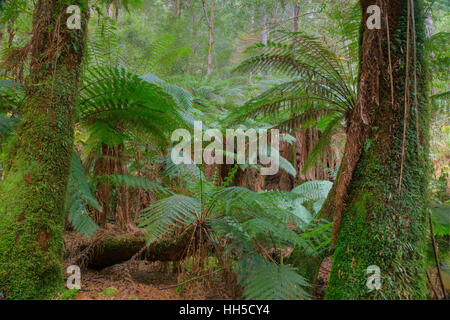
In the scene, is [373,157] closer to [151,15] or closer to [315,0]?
[315,0]

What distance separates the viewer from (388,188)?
1646 millimetres

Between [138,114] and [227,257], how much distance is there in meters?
1.53

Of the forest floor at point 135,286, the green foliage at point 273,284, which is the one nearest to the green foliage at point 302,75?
the green foliage at point 273,284

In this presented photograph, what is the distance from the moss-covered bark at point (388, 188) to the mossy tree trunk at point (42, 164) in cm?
176

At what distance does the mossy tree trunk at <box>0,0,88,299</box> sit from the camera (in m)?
1.58

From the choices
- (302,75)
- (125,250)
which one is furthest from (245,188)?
(302,75)

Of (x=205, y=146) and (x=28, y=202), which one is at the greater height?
(x=205, y=146)

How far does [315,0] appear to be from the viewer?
7.77 metres

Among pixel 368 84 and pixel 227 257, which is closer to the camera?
pixel 368 84

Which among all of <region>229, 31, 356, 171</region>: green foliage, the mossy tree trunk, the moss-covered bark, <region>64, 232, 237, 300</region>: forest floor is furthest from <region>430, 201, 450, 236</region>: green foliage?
the mossy tree trunk

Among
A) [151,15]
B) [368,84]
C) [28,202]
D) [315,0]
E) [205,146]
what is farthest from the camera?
[151,15]
